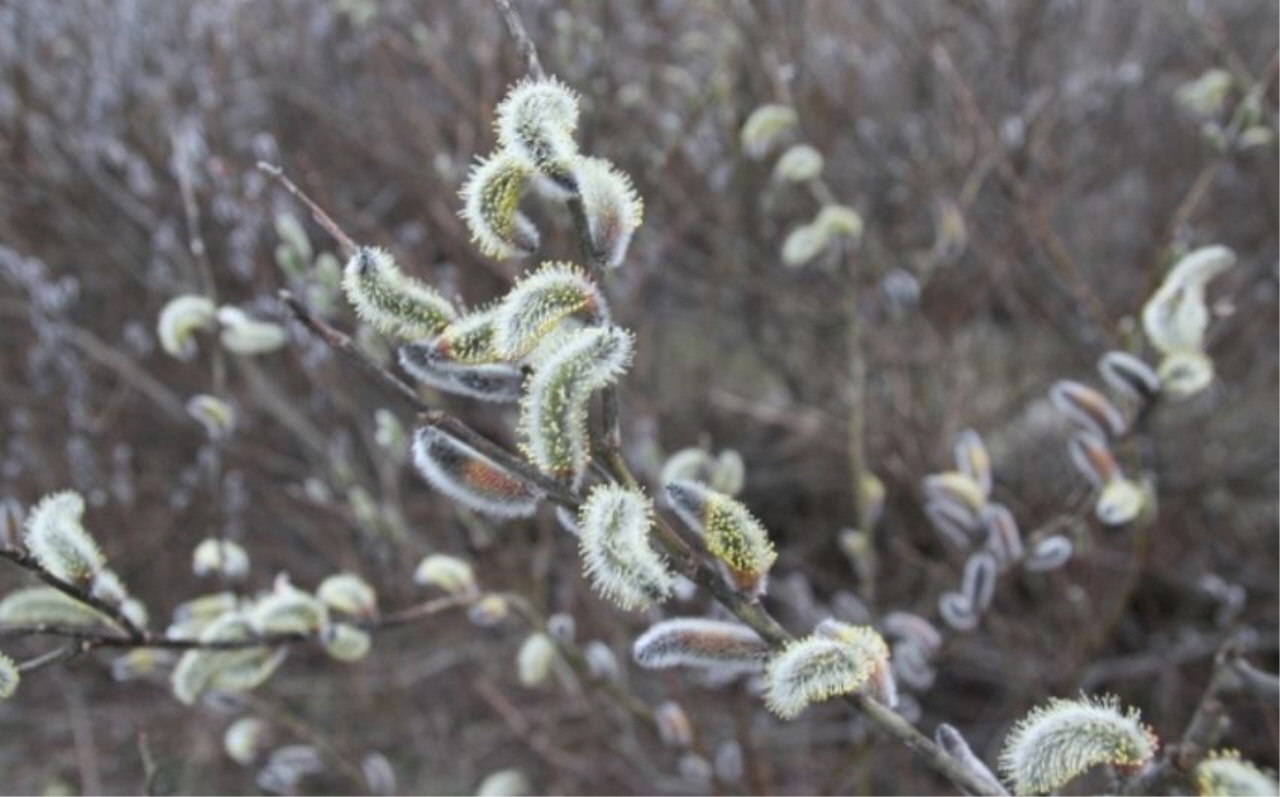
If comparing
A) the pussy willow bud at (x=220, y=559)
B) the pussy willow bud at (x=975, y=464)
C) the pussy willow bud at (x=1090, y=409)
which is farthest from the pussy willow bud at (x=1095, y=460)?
the pussy willow bud at (x=220, y=559)

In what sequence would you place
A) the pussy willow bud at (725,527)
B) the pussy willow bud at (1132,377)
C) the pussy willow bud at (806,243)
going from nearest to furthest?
the pussy willow bud at (725,527), the pussy willow bud at (1132,377), the pussy willow bud at (806,243)

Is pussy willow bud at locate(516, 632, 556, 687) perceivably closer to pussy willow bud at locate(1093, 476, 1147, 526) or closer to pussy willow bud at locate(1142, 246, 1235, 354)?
pussy willow bud at locate(1093, 476, 1147, 526)

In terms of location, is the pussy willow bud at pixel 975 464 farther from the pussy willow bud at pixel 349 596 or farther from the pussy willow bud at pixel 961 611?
the pussy willow bud at pixel 349 596

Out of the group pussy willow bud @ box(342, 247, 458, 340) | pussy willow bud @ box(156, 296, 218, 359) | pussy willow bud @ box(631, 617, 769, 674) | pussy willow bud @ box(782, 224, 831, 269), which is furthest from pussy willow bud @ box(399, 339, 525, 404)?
pussy willow bud @ box(782, 224, 831, 269)

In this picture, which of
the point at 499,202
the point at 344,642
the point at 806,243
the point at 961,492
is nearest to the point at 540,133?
the point at 499,202

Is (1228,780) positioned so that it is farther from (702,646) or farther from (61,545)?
(61,545)

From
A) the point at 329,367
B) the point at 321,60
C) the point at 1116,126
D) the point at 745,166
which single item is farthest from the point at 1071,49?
the point at 329,367
